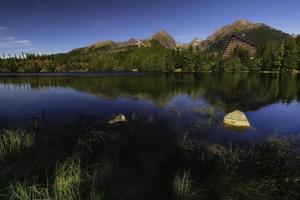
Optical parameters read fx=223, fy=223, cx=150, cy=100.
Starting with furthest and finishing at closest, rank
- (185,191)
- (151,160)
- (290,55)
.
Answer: (290,55), (151,160), (185,191)

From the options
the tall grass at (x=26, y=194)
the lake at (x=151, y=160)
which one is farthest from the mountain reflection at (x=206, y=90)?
the tall grass at (x=26, y=194)

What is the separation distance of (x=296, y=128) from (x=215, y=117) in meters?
9.43

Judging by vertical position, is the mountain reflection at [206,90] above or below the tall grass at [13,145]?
below

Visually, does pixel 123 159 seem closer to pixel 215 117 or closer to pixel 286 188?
pixel 286 188

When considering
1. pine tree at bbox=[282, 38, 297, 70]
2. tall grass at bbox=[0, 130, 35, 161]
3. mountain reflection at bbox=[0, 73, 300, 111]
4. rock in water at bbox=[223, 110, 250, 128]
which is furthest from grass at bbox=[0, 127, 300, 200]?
pine tree at bbox=[282, 38, 297, 70]

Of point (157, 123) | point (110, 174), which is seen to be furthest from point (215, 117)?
point (110, 174)

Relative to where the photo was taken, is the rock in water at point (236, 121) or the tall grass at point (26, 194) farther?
the rock in water at point (236, 121)

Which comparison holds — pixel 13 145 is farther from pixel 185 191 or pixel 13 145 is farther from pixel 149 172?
pixel 185 191

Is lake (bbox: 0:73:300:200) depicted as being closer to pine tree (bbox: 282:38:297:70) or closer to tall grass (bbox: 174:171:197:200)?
tall grass (bbox: 174:171:197:200)

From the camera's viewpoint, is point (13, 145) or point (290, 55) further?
point (290, 55)

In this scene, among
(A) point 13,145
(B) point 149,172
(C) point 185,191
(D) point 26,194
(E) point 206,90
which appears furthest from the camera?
(E) point 206,90

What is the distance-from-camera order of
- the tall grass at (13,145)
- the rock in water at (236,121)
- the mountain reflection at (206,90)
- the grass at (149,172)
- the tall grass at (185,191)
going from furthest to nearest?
the mountain reflection at (206,90) → the rock in water at (236,121) → the tall grass at (13,145) → the tall grass at (185,191) → the grass at (149,172)

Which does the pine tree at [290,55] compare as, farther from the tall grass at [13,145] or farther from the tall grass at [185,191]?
the tall grass at [13,145]

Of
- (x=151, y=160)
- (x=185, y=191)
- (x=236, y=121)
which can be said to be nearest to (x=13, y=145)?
(x=151, y=160)
